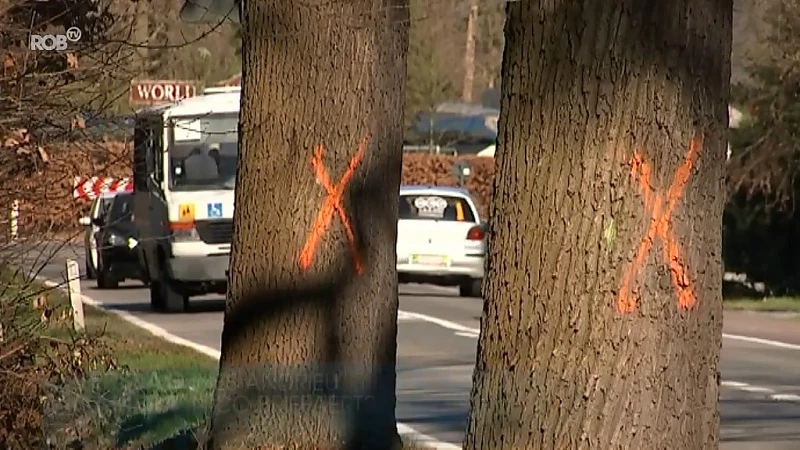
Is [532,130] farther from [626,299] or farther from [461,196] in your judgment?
[461,196]

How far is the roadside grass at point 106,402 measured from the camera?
9375 mm

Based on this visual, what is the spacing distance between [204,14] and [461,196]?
19068mm

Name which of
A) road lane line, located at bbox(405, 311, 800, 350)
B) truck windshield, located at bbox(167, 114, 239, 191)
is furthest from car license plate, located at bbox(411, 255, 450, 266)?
truck windshield, located at bbox(167, 114, 239, 191)

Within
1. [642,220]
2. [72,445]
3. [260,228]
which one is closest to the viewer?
[642,220]

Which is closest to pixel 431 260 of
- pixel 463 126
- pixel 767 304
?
pixel 767 304

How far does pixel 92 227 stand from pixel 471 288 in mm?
15083

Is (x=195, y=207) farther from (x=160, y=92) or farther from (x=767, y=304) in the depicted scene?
(x=767, y=304)

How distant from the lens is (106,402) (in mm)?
10062

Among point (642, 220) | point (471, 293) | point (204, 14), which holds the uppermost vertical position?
point (204, 14)

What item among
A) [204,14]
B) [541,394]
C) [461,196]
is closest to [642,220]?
[541,394]

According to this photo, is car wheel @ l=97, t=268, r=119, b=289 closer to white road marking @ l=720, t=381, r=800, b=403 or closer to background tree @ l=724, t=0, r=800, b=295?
background tree @ l=724, t=0, r=800, b=295

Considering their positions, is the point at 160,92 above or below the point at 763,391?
above

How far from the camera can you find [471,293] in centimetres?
2744

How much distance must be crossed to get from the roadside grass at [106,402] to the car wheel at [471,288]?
14.2 metres
